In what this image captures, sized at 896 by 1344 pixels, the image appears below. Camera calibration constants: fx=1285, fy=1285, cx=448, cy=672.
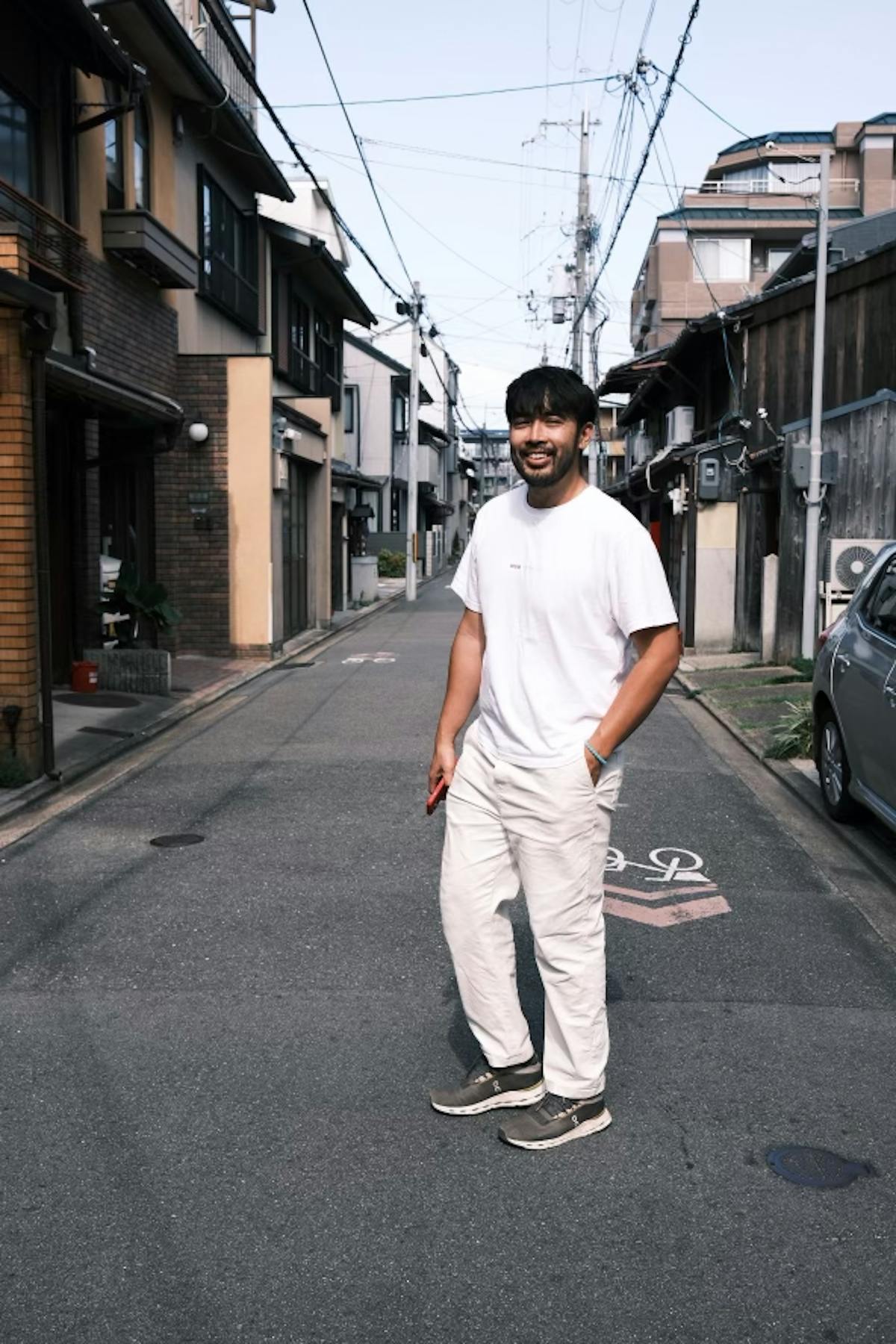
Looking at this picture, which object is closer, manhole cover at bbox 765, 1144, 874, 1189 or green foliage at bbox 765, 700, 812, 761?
manhole cover at bbox 765, 1144, 874, 1189

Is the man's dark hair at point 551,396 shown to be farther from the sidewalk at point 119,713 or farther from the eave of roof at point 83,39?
the eave of roof at point 83,39

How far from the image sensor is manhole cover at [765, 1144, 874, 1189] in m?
3.36

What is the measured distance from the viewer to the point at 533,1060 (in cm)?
383

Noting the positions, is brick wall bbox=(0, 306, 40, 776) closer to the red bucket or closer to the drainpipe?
the drainpipe

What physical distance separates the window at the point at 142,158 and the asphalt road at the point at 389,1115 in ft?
34.0

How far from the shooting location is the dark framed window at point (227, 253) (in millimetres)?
17688

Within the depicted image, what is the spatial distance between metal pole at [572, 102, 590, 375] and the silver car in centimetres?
2614

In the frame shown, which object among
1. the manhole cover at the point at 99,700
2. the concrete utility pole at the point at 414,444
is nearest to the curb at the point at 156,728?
the manhole cover at the point at 99,700

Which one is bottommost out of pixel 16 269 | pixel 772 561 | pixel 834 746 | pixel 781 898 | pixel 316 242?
pixel 781 898

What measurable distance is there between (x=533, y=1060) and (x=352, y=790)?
16.1ft

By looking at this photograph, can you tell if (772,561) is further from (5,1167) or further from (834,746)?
(5,1167)

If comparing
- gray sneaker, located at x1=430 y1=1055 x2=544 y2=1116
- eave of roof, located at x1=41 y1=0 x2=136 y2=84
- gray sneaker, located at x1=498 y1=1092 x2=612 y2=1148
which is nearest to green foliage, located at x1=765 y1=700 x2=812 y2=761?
gray sneaker, located at x1=430 y1=1055 x2=544 y2=1116

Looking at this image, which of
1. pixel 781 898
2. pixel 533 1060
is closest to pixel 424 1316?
pixel 533 1060

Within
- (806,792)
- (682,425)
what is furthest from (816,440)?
(682,425)
